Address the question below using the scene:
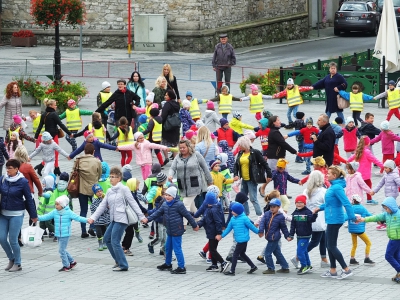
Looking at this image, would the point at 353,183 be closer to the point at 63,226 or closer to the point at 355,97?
the point at 63,226

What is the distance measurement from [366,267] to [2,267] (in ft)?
16.3

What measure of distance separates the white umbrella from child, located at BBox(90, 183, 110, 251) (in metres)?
14.4

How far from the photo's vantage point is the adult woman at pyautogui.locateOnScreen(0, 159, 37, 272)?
14250 millimetres

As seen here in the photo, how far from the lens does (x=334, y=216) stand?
14031 millimetres

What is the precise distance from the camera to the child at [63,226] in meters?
14.4

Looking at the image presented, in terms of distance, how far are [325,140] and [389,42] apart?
35.4 feet

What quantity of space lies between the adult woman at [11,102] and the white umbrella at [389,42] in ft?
35.1

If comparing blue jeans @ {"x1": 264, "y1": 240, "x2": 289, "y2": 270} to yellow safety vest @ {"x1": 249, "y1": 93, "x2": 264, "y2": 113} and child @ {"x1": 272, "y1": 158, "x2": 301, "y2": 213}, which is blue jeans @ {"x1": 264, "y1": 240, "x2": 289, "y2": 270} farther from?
yellow safety vest @ {"x1": 249, "y1": 93, "x2": 264, "y2": 113}

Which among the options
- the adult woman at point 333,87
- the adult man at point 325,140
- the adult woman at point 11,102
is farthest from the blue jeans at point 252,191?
the adult woman at point 333,87

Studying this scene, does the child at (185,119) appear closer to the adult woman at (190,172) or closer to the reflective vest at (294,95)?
the reflective vest at (294,95)

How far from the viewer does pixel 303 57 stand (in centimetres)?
4028

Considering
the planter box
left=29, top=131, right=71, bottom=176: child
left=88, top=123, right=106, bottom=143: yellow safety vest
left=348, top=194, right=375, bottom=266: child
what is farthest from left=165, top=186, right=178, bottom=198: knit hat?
the planter box

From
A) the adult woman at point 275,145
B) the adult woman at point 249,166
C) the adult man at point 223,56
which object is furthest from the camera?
the adult man at point 223,56

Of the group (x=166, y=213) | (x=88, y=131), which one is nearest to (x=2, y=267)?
(x=166, y=213)
